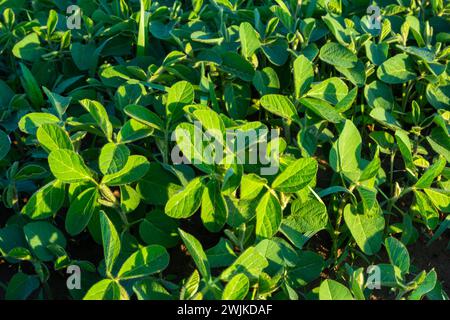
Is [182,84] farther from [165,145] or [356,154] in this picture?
[356,154]

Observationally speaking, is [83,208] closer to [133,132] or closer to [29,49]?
[133,132]

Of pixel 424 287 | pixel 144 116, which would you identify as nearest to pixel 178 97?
pixel 144 116

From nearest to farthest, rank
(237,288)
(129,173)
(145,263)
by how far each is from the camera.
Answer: (237,288) → (145,263) → (129,173)

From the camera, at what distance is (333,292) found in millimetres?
1355

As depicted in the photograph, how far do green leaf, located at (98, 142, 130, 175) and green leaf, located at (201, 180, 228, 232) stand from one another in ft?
0.68

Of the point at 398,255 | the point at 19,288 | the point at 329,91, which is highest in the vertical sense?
the point at 329,91

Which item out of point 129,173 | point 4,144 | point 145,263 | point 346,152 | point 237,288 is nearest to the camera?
point 237,288

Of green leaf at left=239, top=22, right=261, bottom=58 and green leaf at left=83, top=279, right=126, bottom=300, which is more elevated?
green leaf at left=239, top=22, right=261, bottom=58

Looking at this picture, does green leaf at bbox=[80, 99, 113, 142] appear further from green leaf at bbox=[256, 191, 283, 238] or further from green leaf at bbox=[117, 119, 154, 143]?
green leaf at bbox=[256, 191, 283, 238]

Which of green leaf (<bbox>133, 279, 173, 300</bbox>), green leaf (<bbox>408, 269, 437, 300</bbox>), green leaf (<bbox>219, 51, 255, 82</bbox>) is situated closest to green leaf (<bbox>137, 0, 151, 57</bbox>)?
green leaf (<bbox>219, 51, 255, 82</bbox>)

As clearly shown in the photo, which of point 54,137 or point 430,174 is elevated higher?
point 54,137

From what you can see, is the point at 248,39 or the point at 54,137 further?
the point at 248,39

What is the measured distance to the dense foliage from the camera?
4.83 ft

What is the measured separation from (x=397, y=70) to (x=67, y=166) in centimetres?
100
